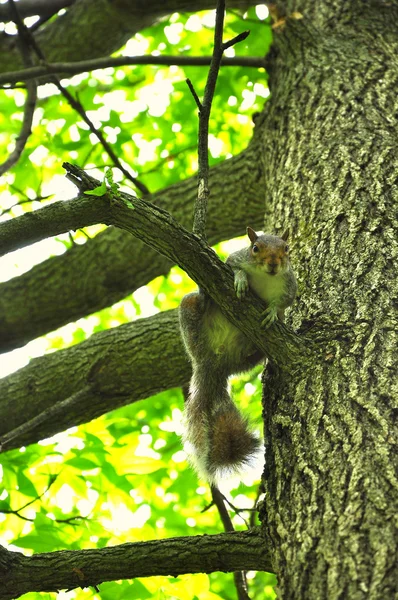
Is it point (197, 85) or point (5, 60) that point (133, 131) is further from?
point (5, 60)

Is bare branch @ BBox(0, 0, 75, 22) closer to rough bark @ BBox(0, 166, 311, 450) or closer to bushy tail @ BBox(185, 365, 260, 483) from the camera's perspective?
rough bark @ BBox(0, 166, 311, 450)

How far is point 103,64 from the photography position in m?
4.20

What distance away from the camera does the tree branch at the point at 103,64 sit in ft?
13.2

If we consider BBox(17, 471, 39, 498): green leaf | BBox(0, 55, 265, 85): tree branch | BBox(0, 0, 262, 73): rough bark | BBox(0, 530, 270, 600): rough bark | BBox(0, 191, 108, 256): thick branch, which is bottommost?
BBox(0, 530, 270, 600): rough bark

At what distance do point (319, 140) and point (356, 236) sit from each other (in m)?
0.84

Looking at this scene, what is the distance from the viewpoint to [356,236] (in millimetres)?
2844

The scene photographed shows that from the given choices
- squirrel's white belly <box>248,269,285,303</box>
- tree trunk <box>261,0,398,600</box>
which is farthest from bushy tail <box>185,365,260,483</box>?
squirrel's white belly <box>248,269,285,303</box>

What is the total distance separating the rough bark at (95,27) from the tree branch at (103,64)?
0.95 meters

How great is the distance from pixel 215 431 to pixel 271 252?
2.52 ft

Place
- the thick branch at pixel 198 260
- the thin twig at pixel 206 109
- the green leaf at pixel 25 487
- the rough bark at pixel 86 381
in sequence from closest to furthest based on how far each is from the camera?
the thick branch at pixel 198 260 → the thin twig at pixel 206 109 → the green leaf at pixel 25 487 → the rough bark at pixel 86 381

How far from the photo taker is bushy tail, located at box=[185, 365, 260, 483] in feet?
8.76

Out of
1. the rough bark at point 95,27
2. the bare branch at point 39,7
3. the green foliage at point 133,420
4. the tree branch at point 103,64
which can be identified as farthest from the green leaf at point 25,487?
the bare branch at point 39,7

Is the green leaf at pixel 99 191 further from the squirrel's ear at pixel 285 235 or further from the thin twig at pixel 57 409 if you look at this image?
the thin twig at pixel 57 409

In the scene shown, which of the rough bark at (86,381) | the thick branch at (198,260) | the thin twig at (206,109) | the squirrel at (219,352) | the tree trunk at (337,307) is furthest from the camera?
the rough bark at (86,381)
